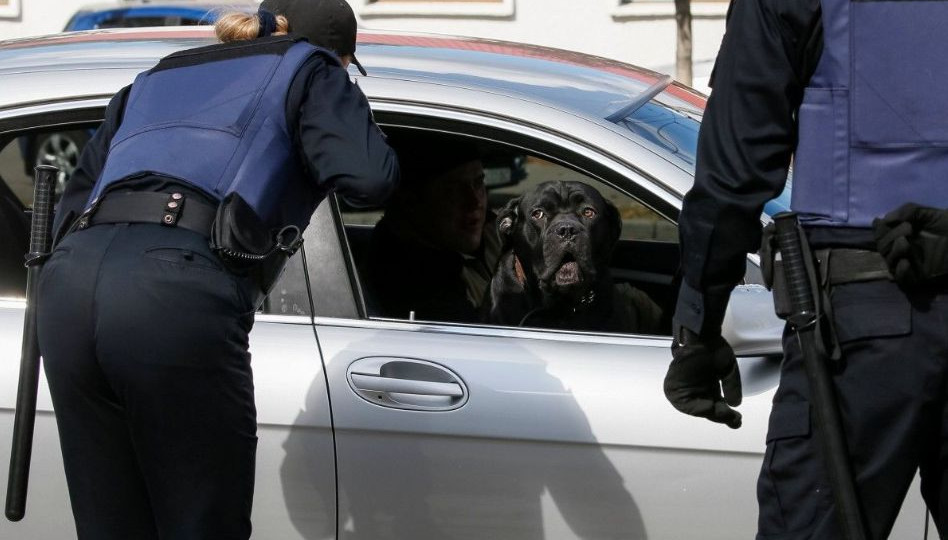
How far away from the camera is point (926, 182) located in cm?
217

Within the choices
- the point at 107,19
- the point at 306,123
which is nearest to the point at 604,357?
the point at 306,123

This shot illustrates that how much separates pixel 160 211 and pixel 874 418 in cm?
129

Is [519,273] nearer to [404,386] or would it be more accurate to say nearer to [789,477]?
[404,386]

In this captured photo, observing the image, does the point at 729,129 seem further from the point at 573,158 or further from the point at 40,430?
the point at 40,430

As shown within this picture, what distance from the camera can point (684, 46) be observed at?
37.3 feet

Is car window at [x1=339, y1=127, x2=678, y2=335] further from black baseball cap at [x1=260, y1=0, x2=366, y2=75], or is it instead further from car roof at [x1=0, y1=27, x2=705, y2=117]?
black baseball cap at [x1=260, y1=0, x2=366, y2=75]

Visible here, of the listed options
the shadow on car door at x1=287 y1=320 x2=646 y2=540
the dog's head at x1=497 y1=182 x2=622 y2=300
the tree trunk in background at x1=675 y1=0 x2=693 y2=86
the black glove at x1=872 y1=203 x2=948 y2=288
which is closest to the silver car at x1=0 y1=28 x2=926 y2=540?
A: the shadow on car door at x1=287 y1=320 x2=646 y2=540

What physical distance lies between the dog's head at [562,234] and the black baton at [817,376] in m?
1.28

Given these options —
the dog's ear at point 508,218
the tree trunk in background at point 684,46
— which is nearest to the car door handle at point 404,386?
the dog's ear at point 508,218

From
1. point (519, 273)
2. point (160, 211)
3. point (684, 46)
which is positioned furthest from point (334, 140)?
point (684, 46)

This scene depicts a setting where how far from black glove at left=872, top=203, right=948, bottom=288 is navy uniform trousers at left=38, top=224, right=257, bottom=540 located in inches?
44.7

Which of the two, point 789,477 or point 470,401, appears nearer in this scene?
point 789,477

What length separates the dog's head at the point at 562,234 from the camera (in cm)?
353

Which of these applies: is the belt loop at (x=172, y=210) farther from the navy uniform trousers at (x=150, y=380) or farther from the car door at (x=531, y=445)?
the car door at (x=531, y=445)
